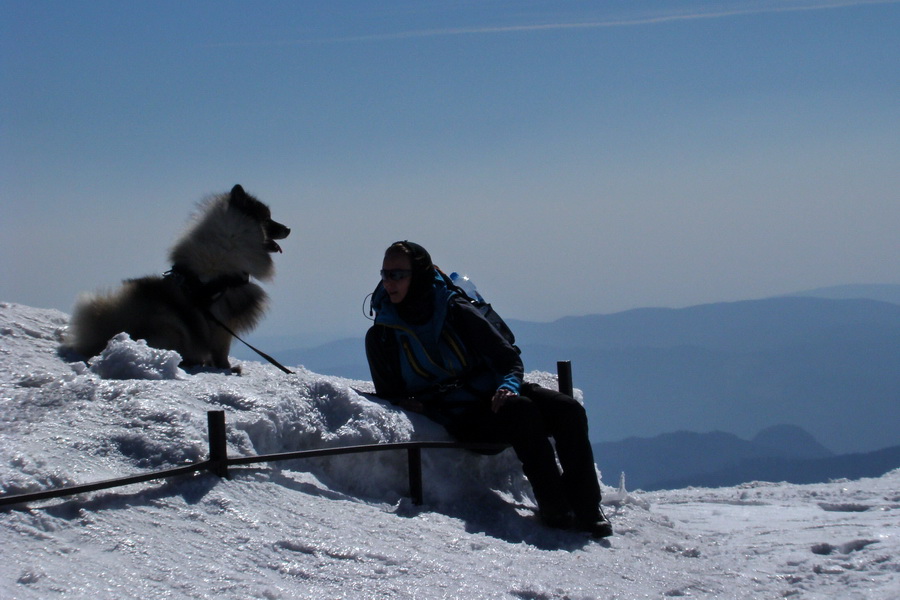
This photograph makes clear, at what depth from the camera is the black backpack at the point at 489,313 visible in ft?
17.1

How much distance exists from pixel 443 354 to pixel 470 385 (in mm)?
253

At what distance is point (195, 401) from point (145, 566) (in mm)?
1613

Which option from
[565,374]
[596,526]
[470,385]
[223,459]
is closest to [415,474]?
[470,385]

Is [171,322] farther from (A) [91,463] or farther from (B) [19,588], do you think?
(B) [19,588]

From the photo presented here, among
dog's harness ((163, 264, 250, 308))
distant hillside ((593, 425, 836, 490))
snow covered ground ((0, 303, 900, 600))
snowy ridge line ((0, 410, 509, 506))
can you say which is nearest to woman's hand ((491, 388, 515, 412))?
snowy ridge line ((0, 410, 509, 506))

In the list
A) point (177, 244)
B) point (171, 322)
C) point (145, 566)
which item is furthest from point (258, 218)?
point (145, 566)

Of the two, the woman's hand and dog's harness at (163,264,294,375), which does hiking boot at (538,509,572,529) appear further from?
dog's harness at (163,264,294,375)

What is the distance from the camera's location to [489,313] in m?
5.34

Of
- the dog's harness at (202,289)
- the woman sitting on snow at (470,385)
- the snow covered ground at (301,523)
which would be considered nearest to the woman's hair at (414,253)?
the woman sitting on snow at (470,385)

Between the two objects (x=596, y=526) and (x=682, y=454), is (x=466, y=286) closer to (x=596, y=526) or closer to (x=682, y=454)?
(x=596, y=526)

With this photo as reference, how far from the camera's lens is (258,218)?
729 cm

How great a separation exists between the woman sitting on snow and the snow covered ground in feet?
0.58

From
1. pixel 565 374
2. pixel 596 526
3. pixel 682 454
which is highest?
pixel 565 374

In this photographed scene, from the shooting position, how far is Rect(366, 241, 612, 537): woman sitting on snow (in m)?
4.72
